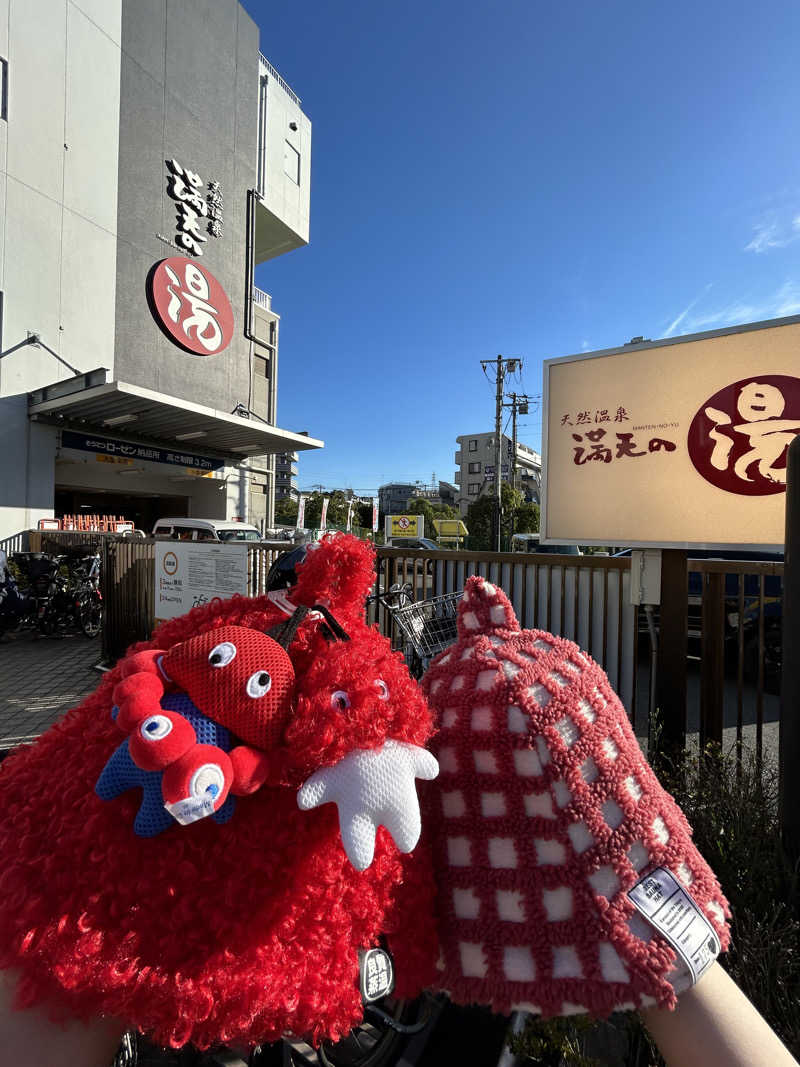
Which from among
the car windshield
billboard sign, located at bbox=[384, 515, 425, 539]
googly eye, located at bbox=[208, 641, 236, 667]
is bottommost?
googly eye, located at bbox=[208, 641, 236, 667]

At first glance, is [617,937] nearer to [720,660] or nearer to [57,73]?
[720,660]

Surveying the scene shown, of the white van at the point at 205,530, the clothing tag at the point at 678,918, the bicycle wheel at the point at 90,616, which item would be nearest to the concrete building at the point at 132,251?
the white van at the point at 205,530

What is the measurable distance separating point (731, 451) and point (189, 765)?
308cm

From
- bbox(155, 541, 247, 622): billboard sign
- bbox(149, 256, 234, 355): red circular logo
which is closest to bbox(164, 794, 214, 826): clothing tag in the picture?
bbox(155, 541, 247, 622): billboard sign

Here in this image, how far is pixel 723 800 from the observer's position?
2.28 m

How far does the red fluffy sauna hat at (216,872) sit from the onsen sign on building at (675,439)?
2742 millimetres

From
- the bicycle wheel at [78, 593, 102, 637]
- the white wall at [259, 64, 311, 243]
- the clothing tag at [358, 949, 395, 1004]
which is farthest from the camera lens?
the white wall at [259, 64, 311, 243]

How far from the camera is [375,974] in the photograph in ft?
2.51

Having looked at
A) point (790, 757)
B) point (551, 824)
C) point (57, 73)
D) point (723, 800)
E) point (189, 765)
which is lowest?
point (723, 800)

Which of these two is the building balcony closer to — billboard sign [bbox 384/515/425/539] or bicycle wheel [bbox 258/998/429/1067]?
billboard sign [bbox 384/515/425/539]

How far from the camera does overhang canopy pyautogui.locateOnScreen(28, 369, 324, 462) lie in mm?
10930

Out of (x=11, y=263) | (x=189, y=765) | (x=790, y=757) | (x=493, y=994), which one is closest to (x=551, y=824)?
Result: (x=493, y=994)

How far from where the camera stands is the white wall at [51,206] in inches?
445

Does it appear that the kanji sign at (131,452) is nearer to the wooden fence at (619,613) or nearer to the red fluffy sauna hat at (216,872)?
the wooden fence at (619,613)
